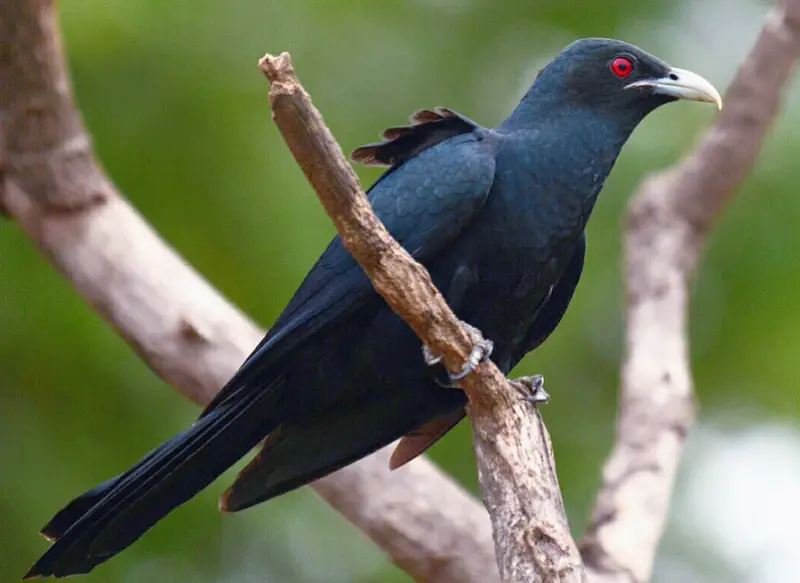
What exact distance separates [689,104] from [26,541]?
11.7ft

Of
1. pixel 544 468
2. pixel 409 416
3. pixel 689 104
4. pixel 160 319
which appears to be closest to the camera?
pixel 544 468

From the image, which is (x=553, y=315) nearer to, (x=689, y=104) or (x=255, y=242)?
(x=255, y=242)

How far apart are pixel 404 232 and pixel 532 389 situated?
553 millimetres

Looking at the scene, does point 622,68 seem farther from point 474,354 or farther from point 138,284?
point 138,284

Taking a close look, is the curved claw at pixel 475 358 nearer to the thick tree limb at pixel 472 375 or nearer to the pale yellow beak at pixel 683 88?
the thick tree limb at pixel 472 375

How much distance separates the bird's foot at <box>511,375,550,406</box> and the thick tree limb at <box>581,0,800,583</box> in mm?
1045

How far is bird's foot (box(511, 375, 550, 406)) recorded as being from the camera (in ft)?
10.1

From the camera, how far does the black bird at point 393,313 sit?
301 centimetres

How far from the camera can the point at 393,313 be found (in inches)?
120

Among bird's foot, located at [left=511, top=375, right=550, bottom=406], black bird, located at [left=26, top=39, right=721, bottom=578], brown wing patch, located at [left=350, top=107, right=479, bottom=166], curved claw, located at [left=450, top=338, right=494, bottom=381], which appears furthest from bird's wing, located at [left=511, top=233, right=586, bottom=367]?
curved claw, located at [left=450, top=338, right=494, bottom=381]

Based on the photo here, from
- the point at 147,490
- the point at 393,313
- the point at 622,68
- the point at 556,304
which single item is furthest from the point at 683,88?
the point at 147,490

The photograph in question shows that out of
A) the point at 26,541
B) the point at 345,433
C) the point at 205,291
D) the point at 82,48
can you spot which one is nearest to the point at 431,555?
the point at 345,433

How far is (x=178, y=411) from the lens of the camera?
4891 mm

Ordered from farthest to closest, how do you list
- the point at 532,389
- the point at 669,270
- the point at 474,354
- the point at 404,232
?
the point at 669,270 → the point at 532,389 → the point at 404,232 → the point at 474,354
